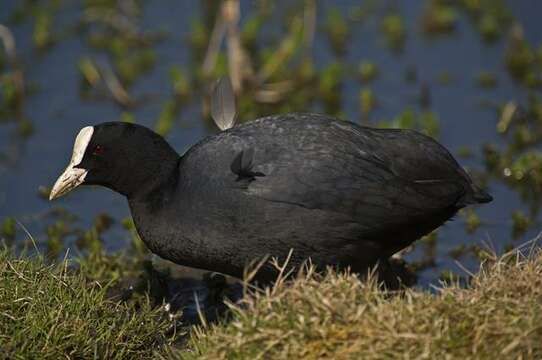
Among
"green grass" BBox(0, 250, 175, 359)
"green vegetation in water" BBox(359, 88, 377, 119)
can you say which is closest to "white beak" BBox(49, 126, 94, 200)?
"green grass" BBox(0, 250, 175, 359)

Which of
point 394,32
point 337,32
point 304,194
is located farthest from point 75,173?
point 394,32

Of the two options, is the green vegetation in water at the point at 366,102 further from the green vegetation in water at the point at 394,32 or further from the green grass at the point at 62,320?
the green grass at the point at 62,320

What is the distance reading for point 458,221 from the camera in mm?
7465

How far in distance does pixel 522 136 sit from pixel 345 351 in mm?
4422

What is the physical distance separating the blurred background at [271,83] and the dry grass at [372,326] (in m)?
2.41

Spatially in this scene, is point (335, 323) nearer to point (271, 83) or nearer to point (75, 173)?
point (75, 173)

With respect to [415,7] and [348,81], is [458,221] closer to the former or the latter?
[348,81]

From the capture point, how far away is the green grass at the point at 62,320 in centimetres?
469

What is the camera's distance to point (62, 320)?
483cm

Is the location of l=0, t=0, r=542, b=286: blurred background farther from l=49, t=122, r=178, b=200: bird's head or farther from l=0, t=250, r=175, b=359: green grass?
l=0, t=250, r=175, b=359: green grass

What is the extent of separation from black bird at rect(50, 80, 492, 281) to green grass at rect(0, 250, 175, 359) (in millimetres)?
414

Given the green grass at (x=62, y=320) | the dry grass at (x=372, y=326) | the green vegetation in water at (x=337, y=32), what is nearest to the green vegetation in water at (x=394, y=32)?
the green vegetation in water at (x=337, y=32)

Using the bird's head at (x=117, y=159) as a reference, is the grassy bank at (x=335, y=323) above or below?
below

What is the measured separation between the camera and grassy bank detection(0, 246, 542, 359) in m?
4.09
